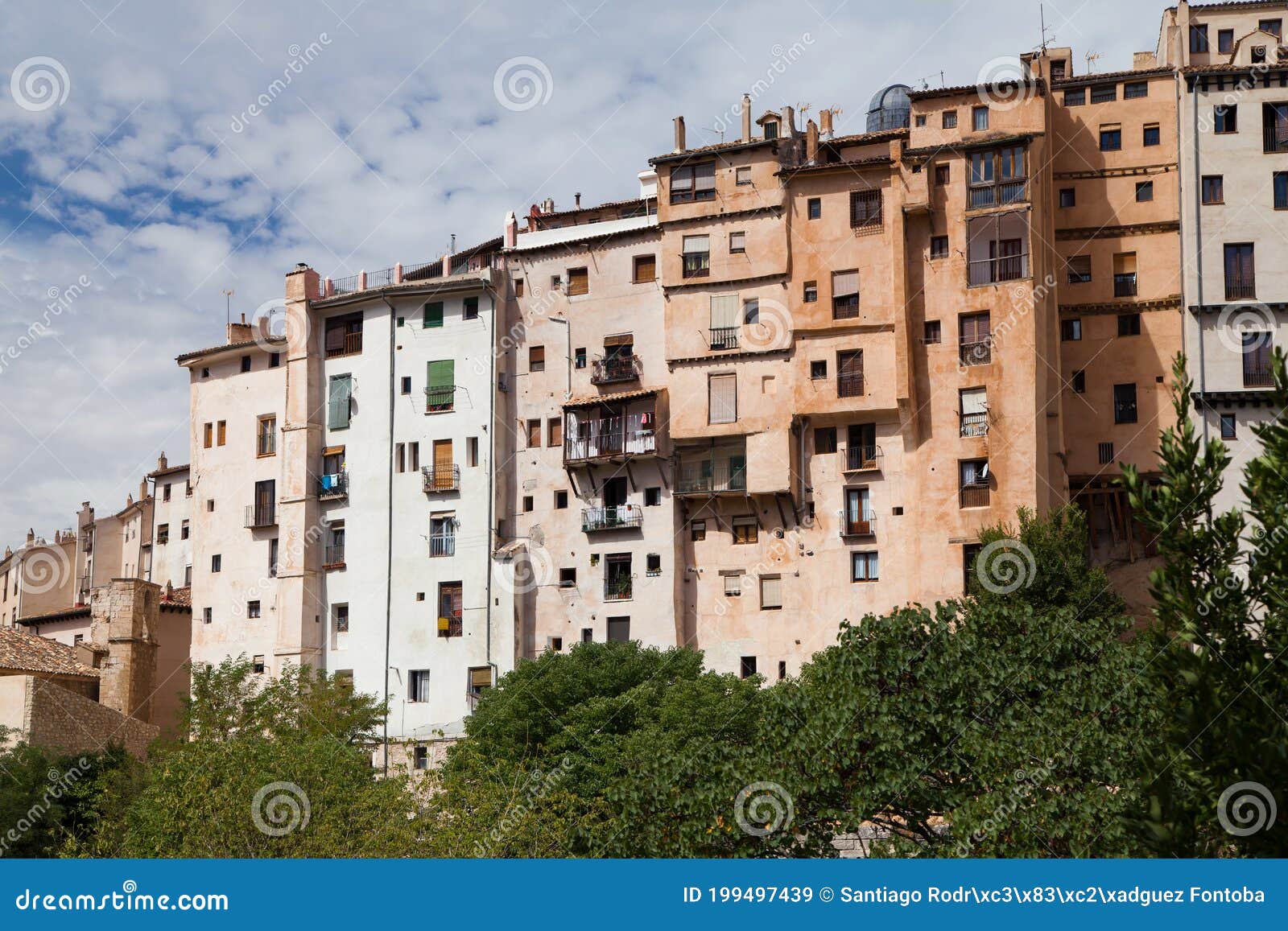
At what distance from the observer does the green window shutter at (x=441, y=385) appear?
68.6 metres

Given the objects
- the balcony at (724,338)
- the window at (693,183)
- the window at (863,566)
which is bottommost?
the window at (863,566)

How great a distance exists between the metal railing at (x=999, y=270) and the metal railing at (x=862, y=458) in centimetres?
738

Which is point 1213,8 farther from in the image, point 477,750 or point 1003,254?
point 477,750

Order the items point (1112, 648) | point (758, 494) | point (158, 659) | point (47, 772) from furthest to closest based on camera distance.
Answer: point (158, 659), point (758, 494), point (47, 772), point (1112, 648)

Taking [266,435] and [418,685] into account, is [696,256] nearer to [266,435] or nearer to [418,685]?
[418,685]

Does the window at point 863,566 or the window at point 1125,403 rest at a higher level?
the window at point 1125,403

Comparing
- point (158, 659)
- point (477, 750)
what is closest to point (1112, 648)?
point (477, 750)

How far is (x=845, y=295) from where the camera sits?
6256cm

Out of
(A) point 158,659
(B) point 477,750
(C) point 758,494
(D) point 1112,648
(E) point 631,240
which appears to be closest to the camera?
(D) point 1112,648

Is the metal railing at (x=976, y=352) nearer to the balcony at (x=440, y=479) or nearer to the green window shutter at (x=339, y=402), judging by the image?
the balcony at (x=440, y=479)

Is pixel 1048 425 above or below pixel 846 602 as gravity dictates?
above

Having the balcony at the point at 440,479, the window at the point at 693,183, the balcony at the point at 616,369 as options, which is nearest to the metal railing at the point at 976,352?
the window at the point at 693,183

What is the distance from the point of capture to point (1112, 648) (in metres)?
34.9

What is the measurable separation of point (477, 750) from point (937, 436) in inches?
829
